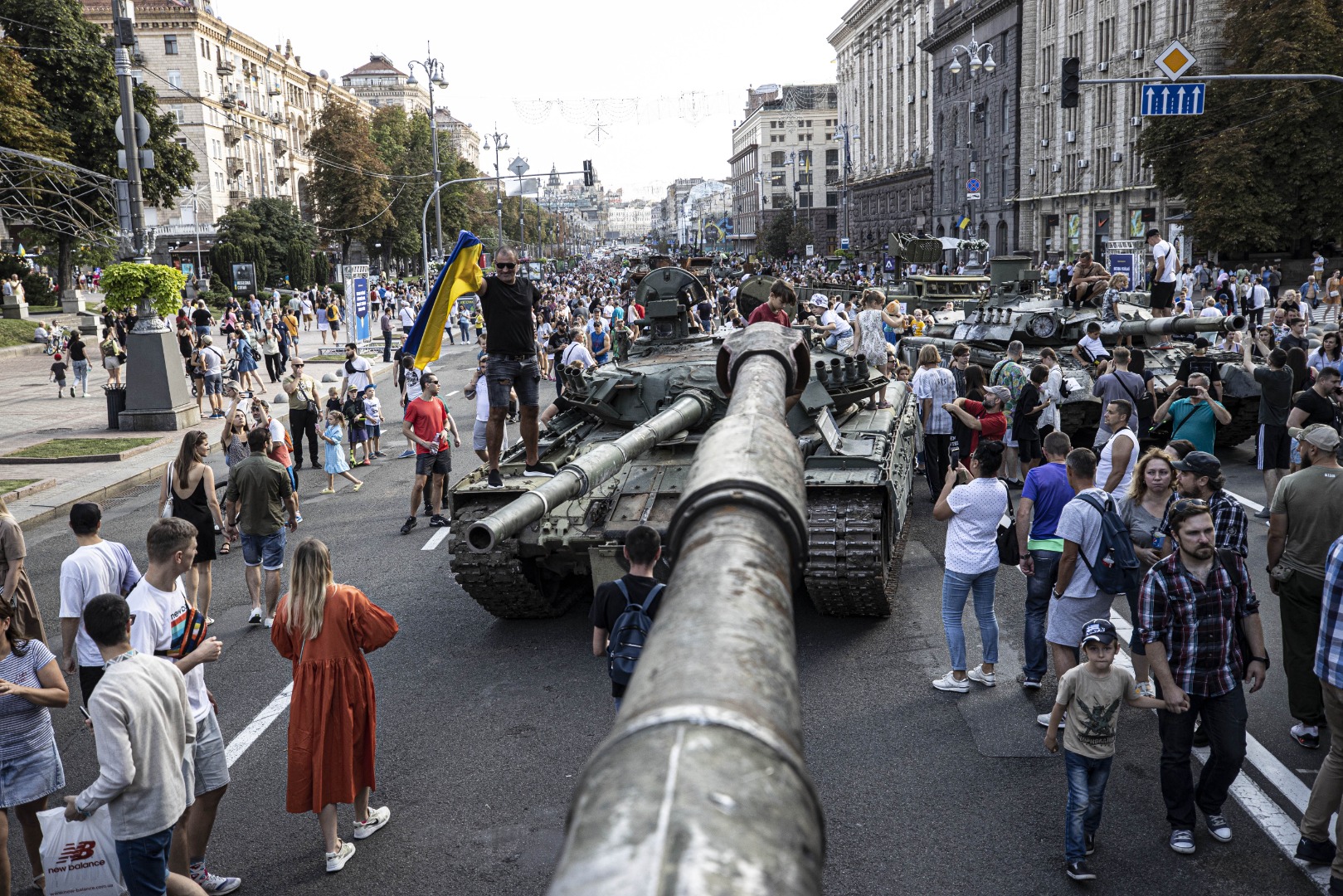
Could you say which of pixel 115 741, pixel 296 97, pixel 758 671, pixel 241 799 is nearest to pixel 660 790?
pixel 758 671

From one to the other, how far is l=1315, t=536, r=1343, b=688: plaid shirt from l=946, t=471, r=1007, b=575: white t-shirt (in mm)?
2316

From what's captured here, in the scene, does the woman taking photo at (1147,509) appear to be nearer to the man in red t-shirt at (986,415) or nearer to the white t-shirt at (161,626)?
the man in red t-shirt at (986,415)

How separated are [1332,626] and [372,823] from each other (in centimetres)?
492

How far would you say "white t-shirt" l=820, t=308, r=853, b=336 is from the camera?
57.2 ft

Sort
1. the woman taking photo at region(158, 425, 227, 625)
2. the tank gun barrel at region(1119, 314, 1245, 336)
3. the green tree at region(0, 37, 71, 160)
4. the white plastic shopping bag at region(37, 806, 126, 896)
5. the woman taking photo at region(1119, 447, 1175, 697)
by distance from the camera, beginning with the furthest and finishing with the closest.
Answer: the green tree at region(0, 37, 71, 160)
the tank gun barrel at region(1119, 314, 1245, 336)
the woman taking photo at region(158, 425, 227, 625)
the woman taking photo at region(1119, 447, 1175, 697)
the white plastic shopping bag at region(37, 806, 126, 896)

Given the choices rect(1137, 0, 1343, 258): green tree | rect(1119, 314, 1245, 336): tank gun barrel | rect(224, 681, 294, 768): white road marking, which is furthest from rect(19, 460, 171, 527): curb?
rect(1137, 0, 1343, 258): green tree

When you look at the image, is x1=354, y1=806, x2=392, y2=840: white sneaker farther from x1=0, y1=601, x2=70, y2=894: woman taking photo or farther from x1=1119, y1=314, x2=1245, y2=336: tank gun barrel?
x1=1119, y1=314, x2=1245, y2=336: tank gun barrel

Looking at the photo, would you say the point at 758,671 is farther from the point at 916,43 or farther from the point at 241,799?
the point at 916,43

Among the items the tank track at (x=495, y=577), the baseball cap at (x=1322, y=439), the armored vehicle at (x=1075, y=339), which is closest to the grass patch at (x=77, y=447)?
the tank track at (x=495, y=577)

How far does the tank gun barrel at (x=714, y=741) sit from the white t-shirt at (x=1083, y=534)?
A: 4745 mm

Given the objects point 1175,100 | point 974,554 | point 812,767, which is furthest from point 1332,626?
point 1175,100

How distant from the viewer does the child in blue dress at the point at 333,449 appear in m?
15.2

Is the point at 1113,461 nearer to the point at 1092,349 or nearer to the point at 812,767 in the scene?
the point at 812,767

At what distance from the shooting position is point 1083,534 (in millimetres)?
6590
